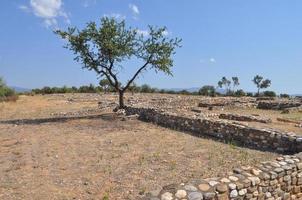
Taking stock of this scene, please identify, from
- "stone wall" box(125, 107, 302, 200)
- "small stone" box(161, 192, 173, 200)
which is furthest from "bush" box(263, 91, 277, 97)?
"small stone" box(161, 192, 173, 200)

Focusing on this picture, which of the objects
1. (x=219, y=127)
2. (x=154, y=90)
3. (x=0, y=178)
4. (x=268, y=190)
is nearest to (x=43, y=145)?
(x=0, y=178)

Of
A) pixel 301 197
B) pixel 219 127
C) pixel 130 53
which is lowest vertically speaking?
pixel 301 197

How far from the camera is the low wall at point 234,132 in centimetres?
1348

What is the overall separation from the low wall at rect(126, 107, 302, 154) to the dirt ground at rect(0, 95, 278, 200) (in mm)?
817

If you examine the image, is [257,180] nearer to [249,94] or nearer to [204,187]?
[204,187]

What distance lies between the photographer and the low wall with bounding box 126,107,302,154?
44.2 feet

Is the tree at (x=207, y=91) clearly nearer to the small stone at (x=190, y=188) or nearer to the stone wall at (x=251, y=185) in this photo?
the stone wall at (x=251, y=185)

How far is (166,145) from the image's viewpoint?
47.4 feet

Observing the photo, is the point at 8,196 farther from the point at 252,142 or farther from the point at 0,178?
the point at 252,142

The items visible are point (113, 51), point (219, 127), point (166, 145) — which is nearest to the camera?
point (166, 145)

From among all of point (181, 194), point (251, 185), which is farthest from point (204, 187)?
point (251, 185)

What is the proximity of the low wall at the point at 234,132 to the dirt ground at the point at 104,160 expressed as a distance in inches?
32.2

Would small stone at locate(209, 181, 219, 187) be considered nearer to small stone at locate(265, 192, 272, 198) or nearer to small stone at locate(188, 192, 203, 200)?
small stone at locate(188, 192, 203, 200)

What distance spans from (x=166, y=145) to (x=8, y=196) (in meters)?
6.83
